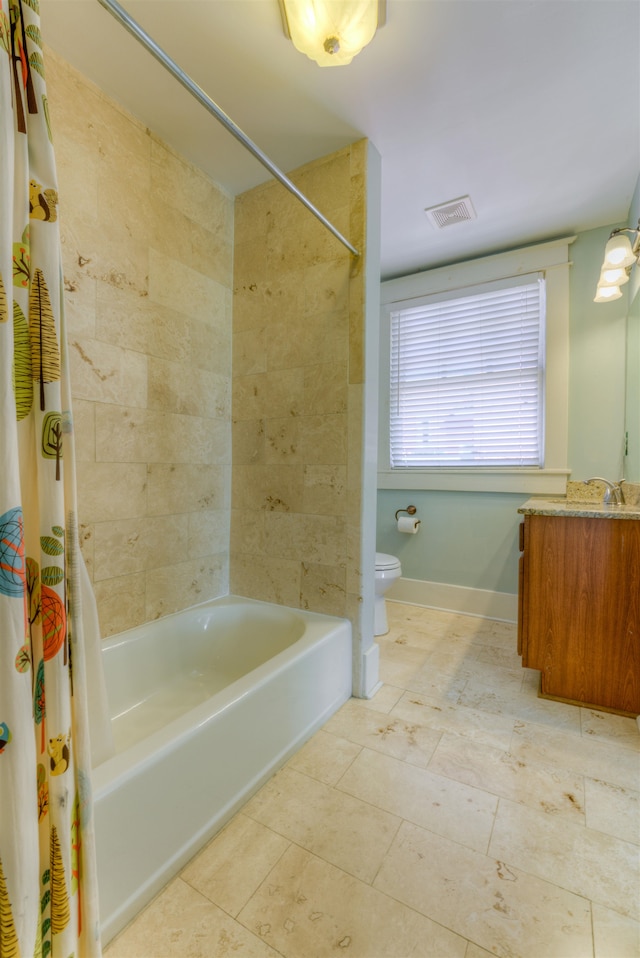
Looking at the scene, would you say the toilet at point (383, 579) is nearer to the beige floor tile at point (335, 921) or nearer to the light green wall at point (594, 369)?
the light green wall at point (594, 369)

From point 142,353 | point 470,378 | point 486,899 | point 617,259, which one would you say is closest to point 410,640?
point 486,899

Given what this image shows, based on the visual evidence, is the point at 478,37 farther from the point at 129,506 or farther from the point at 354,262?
the point at 129,506

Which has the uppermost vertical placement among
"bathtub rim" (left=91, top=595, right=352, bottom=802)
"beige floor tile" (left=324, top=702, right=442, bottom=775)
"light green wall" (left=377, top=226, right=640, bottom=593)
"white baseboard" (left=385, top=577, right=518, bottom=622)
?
"light green wall" (left=377, top=226, right=640, bottom=593)

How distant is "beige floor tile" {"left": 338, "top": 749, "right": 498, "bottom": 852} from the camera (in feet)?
3.74

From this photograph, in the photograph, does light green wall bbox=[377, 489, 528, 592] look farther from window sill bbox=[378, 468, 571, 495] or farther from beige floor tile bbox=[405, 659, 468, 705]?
beige floor tile bbox=[405, 659, 468, 705]

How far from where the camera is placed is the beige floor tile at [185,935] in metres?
0.84

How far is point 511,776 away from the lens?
1332 mm

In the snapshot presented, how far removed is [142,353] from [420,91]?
56.8 inches

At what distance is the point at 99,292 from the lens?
4.99 ft

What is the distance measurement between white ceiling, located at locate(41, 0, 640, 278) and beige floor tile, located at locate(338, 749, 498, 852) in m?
2.37

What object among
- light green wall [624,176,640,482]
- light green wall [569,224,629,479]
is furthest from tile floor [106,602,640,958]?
light green wall [569,224,629,479]

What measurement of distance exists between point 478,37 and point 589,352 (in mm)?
1629

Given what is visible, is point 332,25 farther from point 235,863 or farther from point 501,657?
point 501,657

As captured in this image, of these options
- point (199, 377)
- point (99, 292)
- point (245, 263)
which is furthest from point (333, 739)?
point (245, 263)
